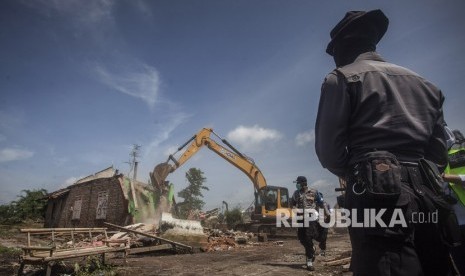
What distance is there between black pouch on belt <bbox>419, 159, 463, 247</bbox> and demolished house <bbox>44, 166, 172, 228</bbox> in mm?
16110

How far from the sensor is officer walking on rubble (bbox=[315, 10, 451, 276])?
1.42 metres

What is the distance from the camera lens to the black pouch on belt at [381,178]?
1.44m

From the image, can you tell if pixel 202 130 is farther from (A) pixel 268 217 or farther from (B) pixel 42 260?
(B) pixel 42 260

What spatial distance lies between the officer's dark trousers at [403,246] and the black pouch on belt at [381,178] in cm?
4

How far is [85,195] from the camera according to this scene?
819 inches

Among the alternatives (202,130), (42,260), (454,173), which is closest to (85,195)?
(202,130)

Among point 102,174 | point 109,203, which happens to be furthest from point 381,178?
point 102,174

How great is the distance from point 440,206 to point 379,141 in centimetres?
43

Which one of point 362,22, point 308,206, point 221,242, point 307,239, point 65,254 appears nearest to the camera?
point 362,22

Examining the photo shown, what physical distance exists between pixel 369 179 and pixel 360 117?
41cm

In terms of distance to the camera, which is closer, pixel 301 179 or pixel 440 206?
pixel 440 206

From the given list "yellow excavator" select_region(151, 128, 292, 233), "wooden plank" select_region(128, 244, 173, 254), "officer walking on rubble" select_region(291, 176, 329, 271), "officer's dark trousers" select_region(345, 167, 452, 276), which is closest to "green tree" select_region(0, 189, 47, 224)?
"yellow excavator" select_region(151, 128, 292, 233)

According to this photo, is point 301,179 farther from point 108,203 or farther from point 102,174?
point 102,174

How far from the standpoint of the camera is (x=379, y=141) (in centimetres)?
165
